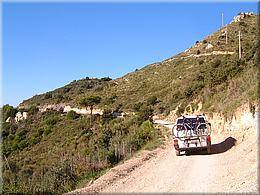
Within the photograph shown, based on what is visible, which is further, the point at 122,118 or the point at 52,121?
the point at 52,121

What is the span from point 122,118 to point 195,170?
1318 inches

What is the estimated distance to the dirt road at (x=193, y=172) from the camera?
10.5 m

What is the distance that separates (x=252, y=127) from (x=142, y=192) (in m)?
7.57

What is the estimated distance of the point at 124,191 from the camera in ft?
36.5

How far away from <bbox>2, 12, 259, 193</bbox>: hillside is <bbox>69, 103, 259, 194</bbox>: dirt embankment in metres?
1.42

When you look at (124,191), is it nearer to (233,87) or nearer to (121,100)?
(233,87)

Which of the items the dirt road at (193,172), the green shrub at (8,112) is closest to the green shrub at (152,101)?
the green shrub at (8,112)

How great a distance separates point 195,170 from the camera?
12875mm

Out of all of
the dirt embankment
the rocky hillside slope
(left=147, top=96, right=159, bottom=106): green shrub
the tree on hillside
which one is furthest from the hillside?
the tree on hillside

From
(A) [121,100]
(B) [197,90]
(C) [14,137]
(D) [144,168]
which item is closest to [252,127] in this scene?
(D) [144,168]

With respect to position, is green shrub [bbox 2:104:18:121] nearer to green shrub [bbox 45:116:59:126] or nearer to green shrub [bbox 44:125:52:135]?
green shrub [bbox 45:116:59:126]

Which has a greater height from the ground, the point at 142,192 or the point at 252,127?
the point at 252,127

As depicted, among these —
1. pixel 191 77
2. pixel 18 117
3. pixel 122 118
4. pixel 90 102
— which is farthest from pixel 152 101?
pixel 18 117

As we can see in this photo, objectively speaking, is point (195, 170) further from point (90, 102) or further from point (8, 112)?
point (8, 112)
